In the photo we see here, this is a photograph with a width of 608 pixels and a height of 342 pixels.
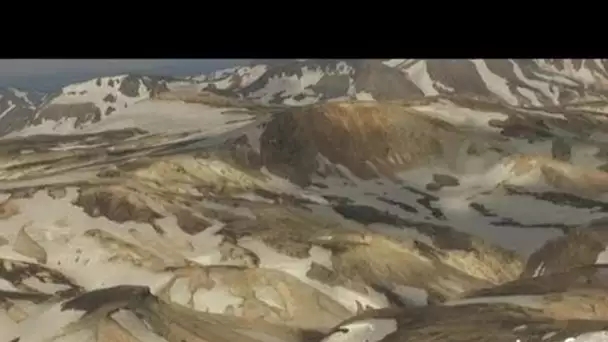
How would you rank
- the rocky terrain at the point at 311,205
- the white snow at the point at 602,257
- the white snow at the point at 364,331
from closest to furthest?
the white snow at the point at 364,331 → the rocky terrain at the point at 311,205 → the white snow at the point at 602,257

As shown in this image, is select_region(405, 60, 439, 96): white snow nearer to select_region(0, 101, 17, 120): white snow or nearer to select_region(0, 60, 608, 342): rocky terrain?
select_region(0, 60, 608, 342): rocky terrain

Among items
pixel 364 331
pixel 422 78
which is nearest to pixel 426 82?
pixel 422 78

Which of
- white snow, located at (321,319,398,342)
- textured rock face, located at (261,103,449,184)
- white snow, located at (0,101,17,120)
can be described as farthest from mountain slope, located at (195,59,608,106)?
white snow, located at (321,319,398,342)

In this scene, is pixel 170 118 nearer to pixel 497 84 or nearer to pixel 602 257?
pixel 497 84

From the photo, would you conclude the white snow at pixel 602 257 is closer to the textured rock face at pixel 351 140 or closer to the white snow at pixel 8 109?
the textured rock face at pixel 351 140

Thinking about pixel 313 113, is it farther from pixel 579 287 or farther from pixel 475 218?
pixel 579 287

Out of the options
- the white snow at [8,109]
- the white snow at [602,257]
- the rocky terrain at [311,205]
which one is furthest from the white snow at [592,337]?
the white snow at [8,109]

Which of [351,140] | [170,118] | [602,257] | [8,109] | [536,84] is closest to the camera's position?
[602,257]
